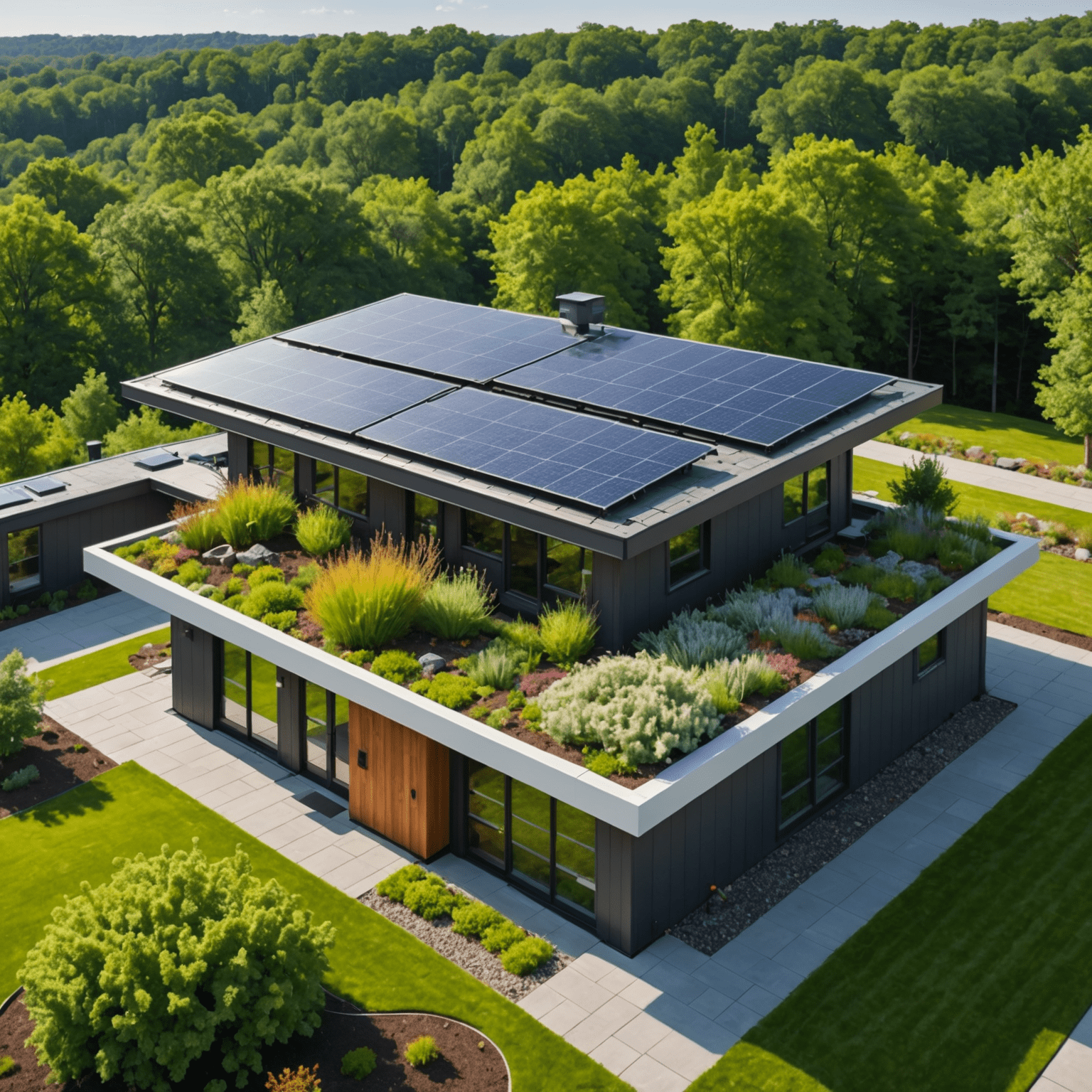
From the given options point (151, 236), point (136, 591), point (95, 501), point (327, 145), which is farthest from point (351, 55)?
point (136, 591)

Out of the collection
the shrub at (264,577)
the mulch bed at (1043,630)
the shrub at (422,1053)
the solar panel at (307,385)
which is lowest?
the shrub at (422,1053)

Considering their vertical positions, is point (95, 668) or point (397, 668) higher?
point (397, 668)

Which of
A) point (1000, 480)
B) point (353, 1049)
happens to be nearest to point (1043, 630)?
point (1000, 480)

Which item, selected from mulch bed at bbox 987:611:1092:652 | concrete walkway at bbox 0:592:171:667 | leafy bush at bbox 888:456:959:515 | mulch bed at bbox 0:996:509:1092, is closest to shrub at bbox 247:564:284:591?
concrete walkway at bbox 0:592:171:667

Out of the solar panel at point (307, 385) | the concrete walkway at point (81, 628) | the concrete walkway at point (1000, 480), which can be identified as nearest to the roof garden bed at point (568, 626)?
the solar panel at point (307, 385)

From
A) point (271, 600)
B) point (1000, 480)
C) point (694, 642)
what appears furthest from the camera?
point (1000, 480)

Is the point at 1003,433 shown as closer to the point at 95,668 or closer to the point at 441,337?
the point at 441,337

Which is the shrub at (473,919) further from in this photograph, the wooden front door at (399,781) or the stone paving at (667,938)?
the wooden front door at (399,781)
